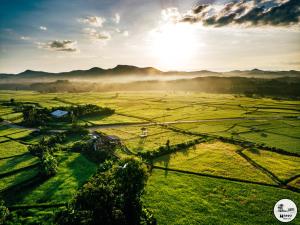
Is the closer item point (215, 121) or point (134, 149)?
point (134, 149)

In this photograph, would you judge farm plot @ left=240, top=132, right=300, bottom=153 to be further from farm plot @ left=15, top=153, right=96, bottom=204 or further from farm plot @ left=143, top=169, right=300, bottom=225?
farm plot @ left=15, top=153, right=96, bottom=204

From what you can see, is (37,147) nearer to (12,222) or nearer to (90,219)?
(12,222)

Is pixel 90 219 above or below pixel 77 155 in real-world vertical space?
above

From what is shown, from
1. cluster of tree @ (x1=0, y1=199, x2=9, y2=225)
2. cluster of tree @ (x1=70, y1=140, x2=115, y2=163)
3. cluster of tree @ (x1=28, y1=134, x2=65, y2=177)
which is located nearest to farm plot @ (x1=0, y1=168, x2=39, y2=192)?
cluster of tree @ (x1=28, y1=134, x2=65, y2=177)

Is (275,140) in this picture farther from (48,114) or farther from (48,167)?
(48,114)

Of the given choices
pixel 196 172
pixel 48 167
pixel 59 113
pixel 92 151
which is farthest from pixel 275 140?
pixel 59 113

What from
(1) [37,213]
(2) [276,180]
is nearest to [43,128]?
(1) [37,213]
